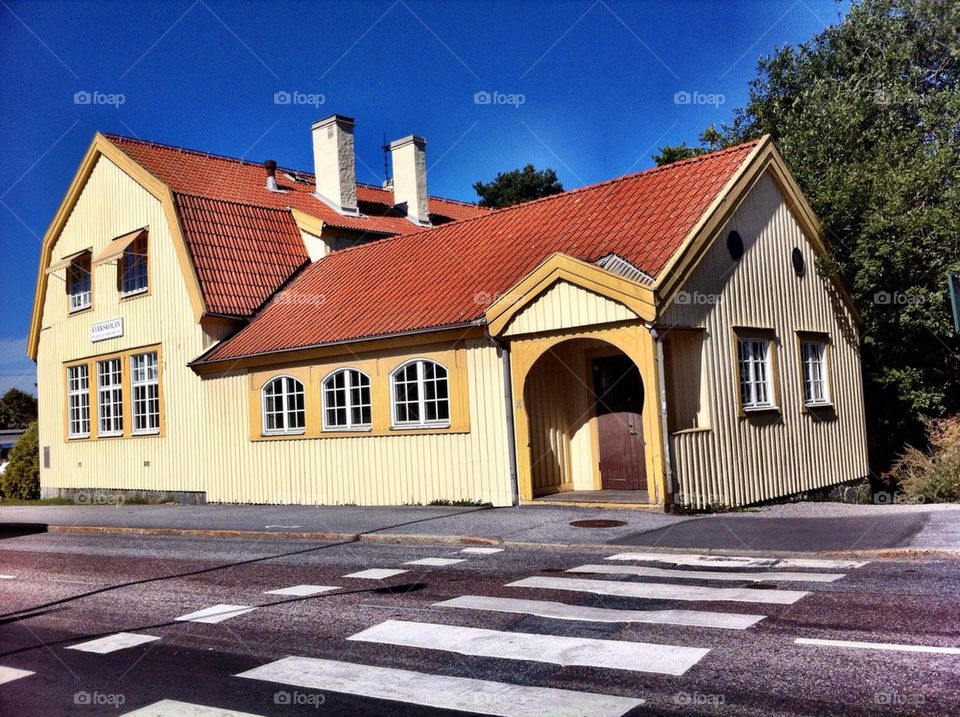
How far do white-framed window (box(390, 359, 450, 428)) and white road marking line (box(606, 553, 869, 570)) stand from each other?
648cm

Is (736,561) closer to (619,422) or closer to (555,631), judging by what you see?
(555,631)

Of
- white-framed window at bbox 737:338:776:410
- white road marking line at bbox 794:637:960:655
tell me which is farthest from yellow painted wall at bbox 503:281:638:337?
white road marking line at bbox 794:637:960:655

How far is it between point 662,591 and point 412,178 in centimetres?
2294

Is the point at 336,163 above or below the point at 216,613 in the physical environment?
above

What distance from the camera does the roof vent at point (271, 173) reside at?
88.5ft

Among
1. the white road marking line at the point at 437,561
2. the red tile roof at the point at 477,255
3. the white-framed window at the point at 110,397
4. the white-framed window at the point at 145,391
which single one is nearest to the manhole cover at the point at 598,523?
the white road marking line at the point at 437,561

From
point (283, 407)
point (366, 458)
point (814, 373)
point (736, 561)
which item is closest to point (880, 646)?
point (736, 561)

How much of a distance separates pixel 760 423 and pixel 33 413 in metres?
63.0

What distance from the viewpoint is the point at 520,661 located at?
5.99m

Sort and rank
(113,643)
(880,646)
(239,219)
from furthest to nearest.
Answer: (239,219)
(113,643)
(880,646)

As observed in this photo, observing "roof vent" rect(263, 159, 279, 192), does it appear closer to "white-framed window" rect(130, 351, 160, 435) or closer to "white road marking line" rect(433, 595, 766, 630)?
"white-framed window" rect(130, 351, 160, 435)

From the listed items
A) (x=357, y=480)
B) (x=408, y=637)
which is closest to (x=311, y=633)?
(x=408, y=637)

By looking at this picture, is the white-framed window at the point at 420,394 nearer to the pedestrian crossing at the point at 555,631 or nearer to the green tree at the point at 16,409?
Result: the pedestrian crossing at the point at 555,631

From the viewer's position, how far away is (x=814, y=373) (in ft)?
59.2
